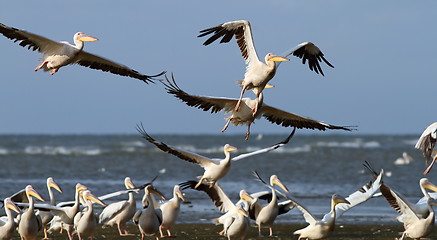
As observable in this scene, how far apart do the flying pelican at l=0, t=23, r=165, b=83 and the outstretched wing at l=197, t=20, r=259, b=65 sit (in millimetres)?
848

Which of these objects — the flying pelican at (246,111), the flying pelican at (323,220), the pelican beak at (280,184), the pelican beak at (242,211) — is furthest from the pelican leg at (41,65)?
the pelican beak at (280,184)

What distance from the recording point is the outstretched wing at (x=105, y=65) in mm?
10188

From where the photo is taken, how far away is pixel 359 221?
41.0ft

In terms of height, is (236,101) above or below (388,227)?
above

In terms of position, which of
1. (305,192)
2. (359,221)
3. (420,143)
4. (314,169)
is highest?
(420,143)

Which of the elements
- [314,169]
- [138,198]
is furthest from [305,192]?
[314,169]

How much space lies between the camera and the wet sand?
1070 cm

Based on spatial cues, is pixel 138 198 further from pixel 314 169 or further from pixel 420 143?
pixel 314 169

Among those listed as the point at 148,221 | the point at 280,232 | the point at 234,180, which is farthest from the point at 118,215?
the point at 234,180

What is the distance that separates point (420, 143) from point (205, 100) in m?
2.83

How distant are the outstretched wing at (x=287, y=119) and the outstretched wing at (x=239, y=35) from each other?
0.84m

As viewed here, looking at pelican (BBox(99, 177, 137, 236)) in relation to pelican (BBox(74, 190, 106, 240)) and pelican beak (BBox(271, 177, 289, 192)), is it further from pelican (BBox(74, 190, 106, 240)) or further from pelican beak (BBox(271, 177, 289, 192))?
pelican beak (BBox(271, 177, 289, 192))

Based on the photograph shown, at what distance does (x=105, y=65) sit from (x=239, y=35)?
1990 mm

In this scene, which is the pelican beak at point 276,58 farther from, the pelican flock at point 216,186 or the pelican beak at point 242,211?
the pelican beak at point 242,211
